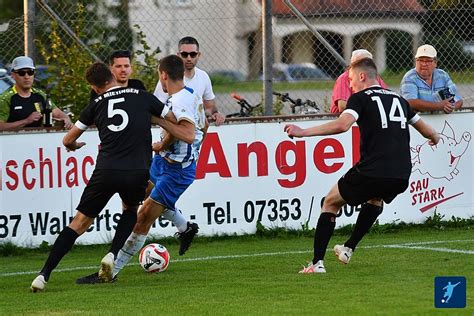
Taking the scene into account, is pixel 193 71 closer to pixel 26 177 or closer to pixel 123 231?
pixel 26 177

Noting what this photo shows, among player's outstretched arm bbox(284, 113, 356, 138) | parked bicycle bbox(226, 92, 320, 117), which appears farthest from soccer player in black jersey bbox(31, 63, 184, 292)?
parked bicycle bbox(226, 92, 320, 117)

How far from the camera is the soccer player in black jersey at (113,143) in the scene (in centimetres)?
1048

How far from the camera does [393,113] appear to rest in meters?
10.8

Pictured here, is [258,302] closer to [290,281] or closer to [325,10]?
[290,281]

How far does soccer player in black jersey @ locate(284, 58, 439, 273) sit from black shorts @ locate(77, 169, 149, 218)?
1.63 m

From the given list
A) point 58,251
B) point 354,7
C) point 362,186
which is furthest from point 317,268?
point 354,7

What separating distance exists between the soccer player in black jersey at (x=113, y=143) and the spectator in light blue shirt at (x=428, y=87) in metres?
4.46

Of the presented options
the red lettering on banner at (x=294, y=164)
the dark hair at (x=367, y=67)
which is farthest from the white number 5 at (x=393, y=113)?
the red lettering on banner at (x=294, y=164)

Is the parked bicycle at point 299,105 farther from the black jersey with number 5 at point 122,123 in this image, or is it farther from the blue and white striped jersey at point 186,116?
the black jersey with number 5 at point 122,123

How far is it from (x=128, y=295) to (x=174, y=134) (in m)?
1.50

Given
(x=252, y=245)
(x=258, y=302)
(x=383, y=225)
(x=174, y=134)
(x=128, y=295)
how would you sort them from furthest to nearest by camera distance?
(x=383, y=225)
(x=252, y=245)
(x=174, y=134)
(x=128, y=295)
(x=258, y=302)

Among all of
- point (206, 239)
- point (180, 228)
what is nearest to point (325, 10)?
point (206, 239)

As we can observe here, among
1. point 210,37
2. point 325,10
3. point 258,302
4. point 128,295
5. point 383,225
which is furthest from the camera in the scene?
point 210,37

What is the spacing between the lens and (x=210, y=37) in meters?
17.3
